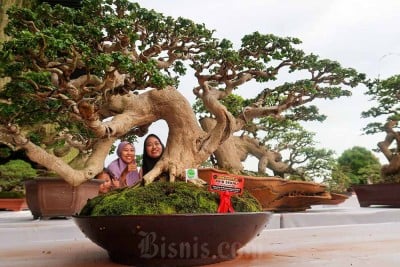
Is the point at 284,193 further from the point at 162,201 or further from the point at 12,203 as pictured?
the point at 12,203

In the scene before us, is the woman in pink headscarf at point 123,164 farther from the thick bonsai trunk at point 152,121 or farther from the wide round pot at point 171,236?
the wide round pot at point 171,236

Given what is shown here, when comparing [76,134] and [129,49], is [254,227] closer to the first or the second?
[129,49]

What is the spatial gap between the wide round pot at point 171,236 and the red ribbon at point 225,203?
0.14 feet

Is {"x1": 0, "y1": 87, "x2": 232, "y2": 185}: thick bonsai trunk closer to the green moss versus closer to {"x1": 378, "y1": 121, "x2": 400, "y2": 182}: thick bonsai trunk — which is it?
the green moss

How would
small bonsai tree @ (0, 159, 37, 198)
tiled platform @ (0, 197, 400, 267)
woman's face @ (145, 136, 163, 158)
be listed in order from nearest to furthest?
tiled platform @ (0, 197, 400, 267)
woman's face @ (145, 136, 163, 158)
small bonsai tree @ (0, 159, 37, 198)

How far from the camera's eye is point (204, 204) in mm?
851

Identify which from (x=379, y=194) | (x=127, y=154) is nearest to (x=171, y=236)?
(x=127, y=154)

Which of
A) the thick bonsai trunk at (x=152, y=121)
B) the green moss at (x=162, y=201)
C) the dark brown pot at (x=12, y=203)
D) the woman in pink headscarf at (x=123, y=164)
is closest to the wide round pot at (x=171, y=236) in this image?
the green moss at (x=162, y=201)

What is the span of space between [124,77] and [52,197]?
2.91ft

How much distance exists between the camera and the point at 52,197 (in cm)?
266

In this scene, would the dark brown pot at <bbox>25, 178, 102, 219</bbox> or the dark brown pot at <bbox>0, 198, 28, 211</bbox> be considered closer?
the dark brown pot at <bbox>25, 178, 102, 219</bbox>

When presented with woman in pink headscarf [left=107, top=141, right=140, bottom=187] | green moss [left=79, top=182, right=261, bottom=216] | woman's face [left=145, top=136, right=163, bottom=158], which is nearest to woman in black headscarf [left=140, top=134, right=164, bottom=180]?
woman's face [left=145, top=136, right=163, bottom=158]

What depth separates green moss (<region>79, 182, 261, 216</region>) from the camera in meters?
0.83

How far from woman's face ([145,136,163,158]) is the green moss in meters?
0.55
